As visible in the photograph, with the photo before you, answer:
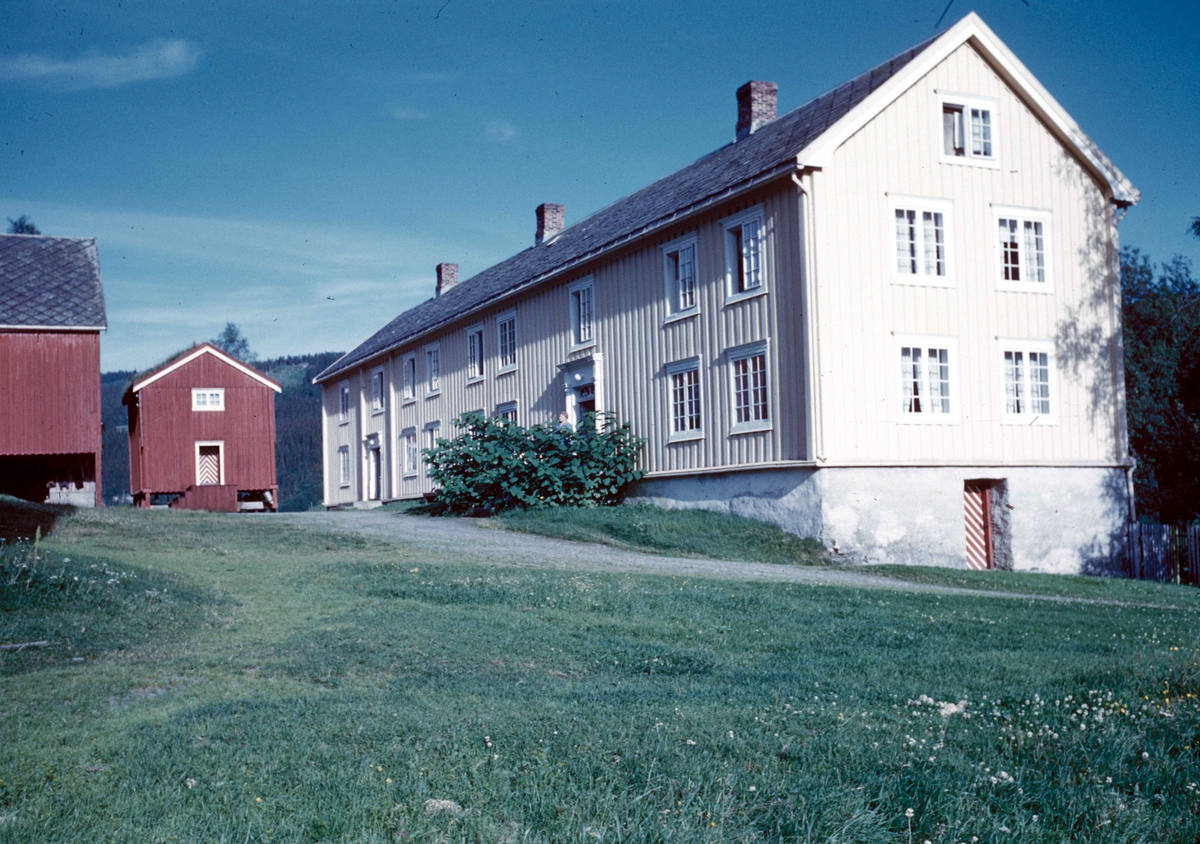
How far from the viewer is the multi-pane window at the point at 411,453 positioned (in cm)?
3722

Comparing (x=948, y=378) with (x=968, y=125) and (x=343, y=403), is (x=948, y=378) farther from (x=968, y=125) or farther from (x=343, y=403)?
(x=343, y=403)

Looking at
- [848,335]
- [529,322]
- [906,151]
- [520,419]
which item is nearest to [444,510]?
[520,419]

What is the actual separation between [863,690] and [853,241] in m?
14.6

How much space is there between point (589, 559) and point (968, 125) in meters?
12.7

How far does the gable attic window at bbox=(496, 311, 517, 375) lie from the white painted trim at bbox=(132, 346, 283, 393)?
47.3 feet

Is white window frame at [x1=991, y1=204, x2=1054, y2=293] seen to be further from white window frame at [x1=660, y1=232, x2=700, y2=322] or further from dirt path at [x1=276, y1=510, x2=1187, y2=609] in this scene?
dirt path at [x1=276, y1=510, x2=1187, y2=609]

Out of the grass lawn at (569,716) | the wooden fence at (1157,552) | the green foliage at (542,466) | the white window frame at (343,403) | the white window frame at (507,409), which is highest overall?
the white window frame at (343,403)

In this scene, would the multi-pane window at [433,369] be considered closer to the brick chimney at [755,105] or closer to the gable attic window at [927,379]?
the brick chimney at [755,105]

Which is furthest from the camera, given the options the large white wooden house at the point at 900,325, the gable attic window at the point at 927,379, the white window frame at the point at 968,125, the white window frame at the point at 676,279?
the white window frame at the point at 676,279

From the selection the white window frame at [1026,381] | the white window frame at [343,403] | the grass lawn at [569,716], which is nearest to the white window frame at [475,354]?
the white window frame at [343,403]

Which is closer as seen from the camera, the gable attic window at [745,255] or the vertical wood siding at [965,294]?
the vertical wood siding at [965,294]

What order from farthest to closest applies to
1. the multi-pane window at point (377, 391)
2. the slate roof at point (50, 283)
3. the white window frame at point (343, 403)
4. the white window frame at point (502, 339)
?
the white window frame at point (343, 403)
the multi-pane window at point (377, 391)
the white window frame at point (502, 339)
the slate roof at point (50, 283)

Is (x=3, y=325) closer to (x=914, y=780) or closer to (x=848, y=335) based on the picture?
(x=848, y=335)

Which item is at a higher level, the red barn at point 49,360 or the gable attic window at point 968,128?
the gable attic window at point 968,128
